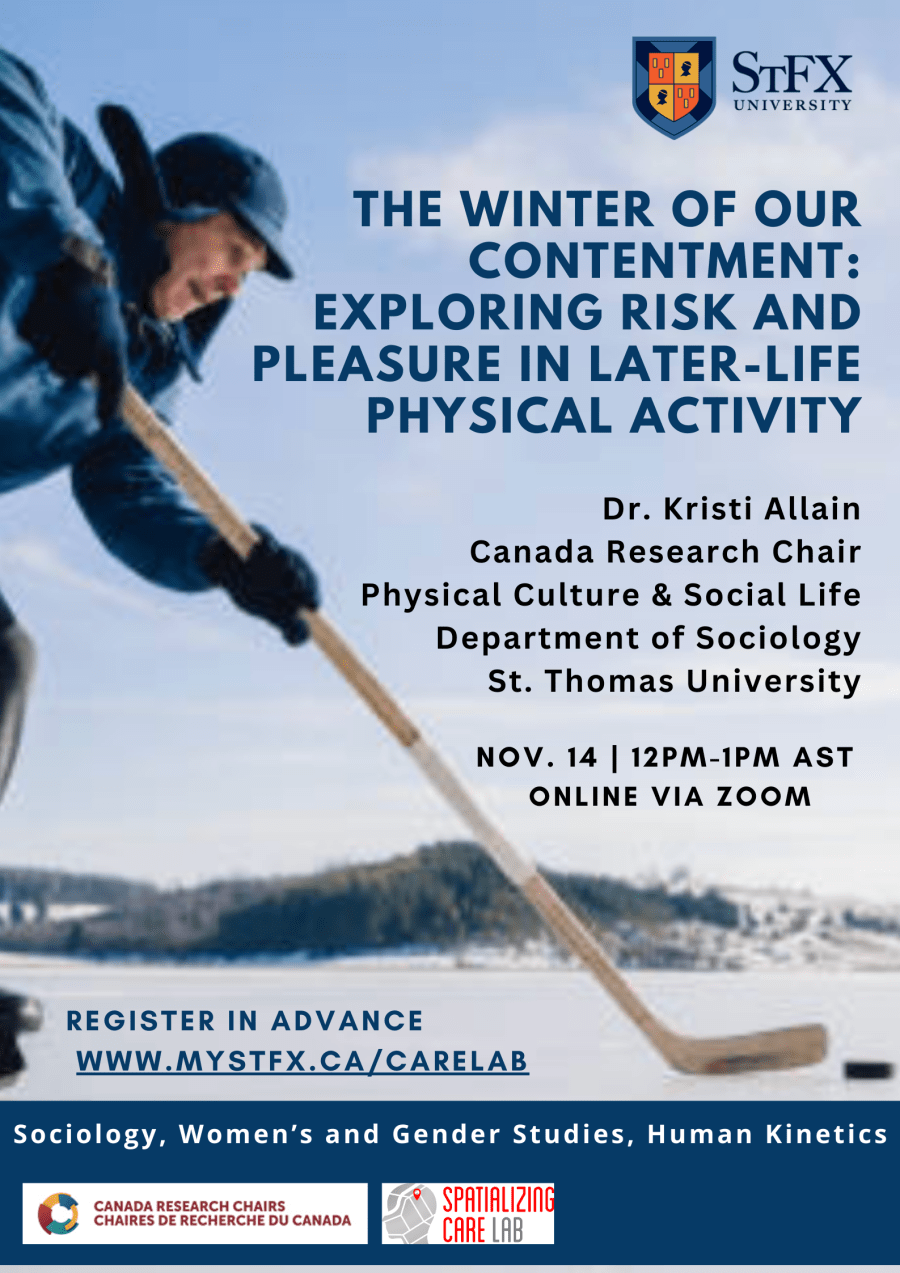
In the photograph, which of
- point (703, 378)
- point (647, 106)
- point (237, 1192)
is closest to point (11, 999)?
point (237, 1192)

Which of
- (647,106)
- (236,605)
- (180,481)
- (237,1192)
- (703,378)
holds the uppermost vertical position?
(647,106)

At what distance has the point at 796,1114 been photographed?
3.46 metres

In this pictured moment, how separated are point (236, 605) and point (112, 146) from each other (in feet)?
3.32

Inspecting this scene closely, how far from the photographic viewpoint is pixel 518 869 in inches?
157

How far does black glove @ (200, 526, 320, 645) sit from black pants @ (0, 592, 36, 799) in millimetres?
460

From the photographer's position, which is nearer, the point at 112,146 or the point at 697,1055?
the point at 112,146

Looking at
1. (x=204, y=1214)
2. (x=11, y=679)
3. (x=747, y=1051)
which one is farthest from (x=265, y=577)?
(x=747, y=1051)

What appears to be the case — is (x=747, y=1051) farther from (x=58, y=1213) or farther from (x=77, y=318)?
(x=77, y=318)

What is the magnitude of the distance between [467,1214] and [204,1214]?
1.56ft

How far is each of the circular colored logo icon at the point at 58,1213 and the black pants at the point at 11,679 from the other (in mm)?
879

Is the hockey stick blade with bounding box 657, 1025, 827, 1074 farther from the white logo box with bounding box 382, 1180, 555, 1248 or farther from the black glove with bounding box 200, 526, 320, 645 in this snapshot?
the black glove with bounding box 200, 526, 320, 645

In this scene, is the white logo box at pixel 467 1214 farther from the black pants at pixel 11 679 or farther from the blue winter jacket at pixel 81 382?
the blue winter jacket at pixel 81 382

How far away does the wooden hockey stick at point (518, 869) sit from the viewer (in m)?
3.81

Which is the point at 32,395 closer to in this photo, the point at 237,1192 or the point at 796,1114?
the point at 237,1192
